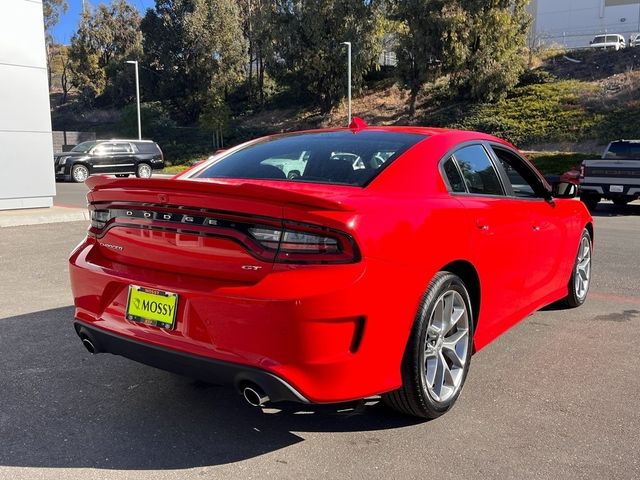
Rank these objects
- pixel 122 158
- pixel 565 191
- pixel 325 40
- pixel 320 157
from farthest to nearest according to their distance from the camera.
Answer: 1. pixel 325 40
2. pixel 122 158
3. pixel 565 191
4. pixel 320 157

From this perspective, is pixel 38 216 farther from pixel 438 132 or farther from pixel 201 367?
pixel 201 367

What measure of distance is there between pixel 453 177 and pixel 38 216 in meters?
9.61

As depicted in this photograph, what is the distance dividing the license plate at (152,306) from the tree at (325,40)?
3700 centimetres

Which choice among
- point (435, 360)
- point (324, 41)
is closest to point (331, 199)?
point (435, 360)

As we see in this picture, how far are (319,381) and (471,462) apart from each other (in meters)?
0.85

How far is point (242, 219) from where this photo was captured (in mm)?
2861

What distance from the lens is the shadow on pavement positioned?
9.87ft

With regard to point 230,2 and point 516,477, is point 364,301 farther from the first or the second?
point 230,2

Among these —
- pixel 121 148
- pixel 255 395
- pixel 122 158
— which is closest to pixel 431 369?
pixel 255 395

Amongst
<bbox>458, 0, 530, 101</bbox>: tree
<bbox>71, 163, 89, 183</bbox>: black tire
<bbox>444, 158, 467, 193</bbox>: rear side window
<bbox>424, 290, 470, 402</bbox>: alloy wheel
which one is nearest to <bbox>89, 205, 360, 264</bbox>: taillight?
<bbox>424, 290, 470, 402</bbox>: alloy wheel

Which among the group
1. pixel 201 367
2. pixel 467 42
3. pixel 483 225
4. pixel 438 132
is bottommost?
pixel 201 367

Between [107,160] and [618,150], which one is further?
[107,160]

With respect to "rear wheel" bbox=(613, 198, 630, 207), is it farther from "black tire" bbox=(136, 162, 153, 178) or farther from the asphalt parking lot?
"black tire" bbox=(136, 162, 153, 178)

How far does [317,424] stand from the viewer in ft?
11.0
